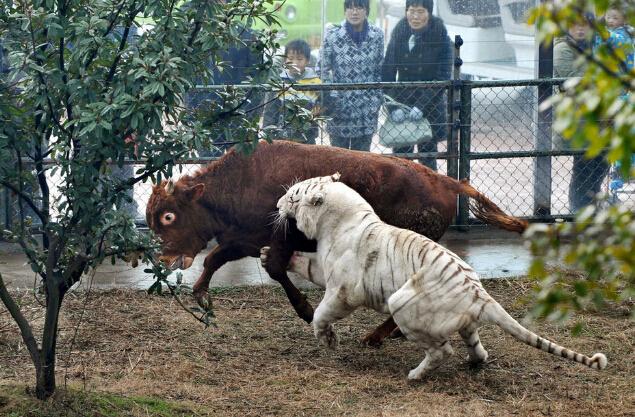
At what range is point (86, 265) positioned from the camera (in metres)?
4.74

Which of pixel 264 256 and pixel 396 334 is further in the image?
pixel 264 256

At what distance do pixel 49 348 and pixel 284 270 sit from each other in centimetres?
215

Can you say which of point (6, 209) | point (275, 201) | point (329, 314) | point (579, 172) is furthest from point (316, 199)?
point (579, 172)

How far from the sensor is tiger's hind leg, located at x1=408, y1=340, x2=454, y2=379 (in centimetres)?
530

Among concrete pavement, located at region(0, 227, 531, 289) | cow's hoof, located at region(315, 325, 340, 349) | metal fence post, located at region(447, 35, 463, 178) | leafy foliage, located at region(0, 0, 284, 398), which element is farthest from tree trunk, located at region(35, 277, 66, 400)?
metal fence post, located at region(447, 35, 463, 178)

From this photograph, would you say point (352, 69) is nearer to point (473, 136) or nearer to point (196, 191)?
point (473, 136)

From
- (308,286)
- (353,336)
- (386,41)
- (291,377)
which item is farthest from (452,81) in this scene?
(291,377)

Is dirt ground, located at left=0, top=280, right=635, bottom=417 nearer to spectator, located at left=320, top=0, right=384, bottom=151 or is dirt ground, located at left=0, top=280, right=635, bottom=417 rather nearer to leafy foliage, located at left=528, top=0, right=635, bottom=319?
spectator, located at left=320, top=0, right=384, bottom=151

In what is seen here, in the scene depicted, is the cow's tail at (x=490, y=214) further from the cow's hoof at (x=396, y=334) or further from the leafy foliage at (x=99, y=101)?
the leafy foliage at (x=99, y=101)

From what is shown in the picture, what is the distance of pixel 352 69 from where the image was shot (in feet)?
31.5

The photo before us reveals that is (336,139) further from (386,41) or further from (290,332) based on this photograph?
(290,332)

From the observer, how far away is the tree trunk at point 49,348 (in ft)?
15.0

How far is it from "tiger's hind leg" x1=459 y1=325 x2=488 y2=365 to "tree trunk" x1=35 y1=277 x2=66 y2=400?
221cm

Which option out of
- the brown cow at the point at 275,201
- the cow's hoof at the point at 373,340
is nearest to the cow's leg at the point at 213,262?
the brown cow at the point at 275,201
